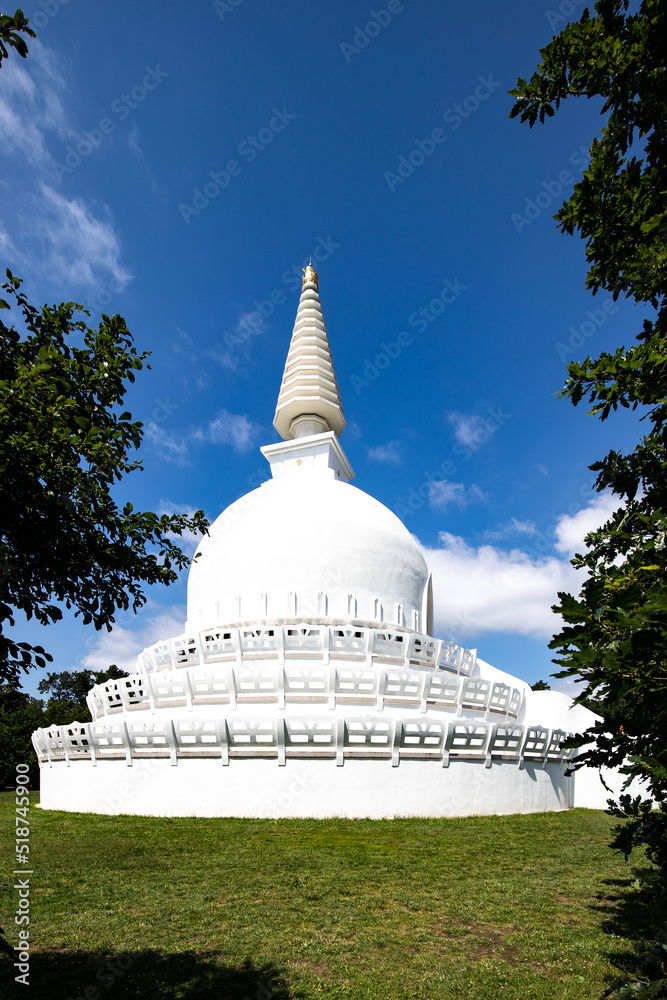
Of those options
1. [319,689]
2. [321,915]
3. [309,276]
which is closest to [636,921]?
[321,915]

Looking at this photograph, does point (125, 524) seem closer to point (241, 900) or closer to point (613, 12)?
point (241, 900)

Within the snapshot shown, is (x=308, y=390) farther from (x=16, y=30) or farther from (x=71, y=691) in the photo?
(x=71, y=691)

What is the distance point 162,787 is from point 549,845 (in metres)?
8.46

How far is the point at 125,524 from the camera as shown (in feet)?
14.6

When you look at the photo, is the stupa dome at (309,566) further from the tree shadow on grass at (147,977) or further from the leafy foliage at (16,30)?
the leafy foliage at (16,30)

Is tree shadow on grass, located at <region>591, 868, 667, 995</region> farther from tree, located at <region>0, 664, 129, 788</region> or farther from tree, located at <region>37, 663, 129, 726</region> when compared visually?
tree, located at <region>37, 663, 129, 726</region>

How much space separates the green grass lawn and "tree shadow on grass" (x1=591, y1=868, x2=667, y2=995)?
0.05 meters

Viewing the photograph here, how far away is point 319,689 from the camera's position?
13.8m

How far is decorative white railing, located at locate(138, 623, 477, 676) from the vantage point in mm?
16438

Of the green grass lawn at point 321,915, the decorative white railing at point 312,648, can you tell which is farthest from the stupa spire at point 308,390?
the green grass lawn at point 321,915

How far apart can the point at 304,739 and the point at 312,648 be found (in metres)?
4.67

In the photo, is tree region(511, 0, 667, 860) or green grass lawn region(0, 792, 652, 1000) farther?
green grass lawn region(0, 792, 652, 1000)

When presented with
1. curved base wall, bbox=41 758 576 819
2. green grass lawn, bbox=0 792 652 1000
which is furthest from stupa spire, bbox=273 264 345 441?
green grass lawn, bbox=0 792 652 1000

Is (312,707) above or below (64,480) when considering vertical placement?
below
